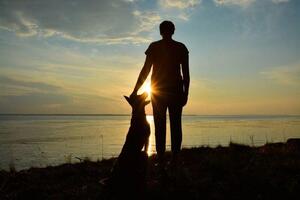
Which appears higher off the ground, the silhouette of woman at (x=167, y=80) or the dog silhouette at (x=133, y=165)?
the silhouette of woman at (x=167, y=80)

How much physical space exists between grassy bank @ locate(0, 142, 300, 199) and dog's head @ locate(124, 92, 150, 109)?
1304mm

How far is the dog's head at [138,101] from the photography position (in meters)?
4.93

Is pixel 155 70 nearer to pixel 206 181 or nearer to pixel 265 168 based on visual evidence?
pixel 206 181

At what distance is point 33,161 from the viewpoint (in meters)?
16.9

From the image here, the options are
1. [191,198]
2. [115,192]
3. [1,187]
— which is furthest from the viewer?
[1,187]

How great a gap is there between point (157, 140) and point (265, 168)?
233 cm

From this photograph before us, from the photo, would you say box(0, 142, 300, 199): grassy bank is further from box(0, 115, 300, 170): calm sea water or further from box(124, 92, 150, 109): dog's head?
box(0, 115, 300, 170): calm sea water

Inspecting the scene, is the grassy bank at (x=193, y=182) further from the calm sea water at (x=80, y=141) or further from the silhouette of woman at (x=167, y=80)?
the calm sea water at (x=80, y=141)

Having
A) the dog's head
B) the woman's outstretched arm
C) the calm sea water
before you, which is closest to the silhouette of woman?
the woman's outstretched arm

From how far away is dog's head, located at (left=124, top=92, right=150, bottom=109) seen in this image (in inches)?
194

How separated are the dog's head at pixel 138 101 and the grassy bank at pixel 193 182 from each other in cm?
130

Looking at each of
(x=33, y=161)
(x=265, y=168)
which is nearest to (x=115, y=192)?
(x=265, y=168)

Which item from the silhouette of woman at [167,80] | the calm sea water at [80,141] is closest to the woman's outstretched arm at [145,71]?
the silhouette of woman at [167,80]

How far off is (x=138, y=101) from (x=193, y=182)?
1.78 metres
